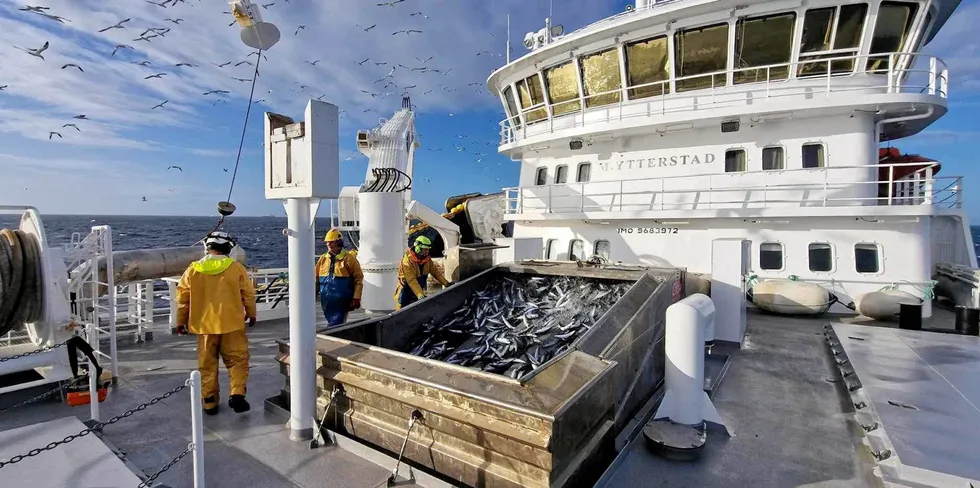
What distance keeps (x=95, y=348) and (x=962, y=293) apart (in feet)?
51.6

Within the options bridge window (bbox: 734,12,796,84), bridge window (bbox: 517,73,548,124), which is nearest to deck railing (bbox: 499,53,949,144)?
bridge window (bbox: 734,12,796,84)

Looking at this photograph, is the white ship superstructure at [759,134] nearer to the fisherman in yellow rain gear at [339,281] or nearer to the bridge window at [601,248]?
the bridge window at [601,248]

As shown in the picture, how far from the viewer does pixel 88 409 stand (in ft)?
16.5

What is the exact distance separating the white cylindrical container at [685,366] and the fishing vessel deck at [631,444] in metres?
0.32

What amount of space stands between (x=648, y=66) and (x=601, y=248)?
4405 millimetres

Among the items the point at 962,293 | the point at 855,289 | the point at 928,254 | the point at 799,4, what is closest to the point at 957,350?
the point at 855,289

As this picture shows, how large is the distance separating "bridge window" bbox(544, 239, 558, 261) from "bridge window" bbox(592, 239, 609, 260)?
3.57ft

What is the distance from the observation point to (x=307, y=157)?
3977 millimetres

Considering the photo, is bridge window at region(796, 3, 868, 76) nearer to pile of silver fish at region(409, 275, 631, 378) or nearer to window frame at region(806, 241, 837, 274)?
window frame at region(806, 241, 837, 274)

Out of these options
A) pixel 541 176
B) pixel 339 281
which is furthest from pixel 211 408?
pixel 541 176

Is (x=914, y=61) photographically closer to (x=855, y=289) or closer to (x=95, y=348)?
(x=855, y=289)

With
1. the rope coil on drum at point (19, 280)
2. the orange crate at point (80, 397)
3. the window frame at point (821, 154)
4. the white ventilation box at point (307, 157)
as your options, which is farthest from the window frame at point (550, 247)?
the rope coil on drum at point (19, 280)

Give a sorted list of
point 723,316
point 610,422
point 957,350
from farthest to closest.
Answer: point 723,316
point 957,350
point 610,422

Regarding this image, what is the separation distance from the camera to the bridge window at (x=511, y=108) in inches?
548
